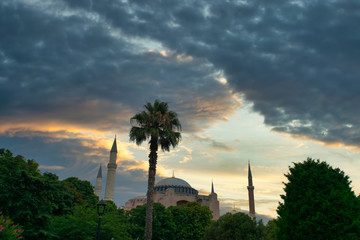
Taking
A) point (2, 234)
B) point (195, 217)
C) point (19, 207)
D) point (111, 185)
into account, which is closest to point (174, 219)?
point (195, 217)

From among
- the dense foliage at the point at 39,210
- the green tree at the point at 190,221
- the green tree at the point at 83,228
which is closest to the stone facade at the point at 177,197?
the green tree at the point at 190,221

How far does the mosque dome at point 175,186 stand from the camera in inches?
3925

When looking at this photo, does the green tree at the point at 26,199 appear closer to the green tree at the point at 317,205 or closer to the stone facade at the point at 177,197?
the green tree at the point at 317,205

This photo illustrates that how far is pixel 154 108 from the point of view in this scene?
2798cm

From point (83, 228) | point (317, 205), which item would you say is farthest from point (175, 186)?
point (317, 205)

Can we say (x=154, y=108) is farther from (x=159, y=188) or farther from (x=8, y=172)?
(x=159, y=188)

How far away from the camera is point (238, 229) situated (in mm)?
35875

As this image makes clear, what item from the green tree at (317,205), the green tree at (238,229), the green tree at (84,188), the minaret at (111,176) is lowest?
the green tree at (238,229)

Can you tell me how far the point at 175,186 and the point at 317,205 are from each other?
84.5 meters

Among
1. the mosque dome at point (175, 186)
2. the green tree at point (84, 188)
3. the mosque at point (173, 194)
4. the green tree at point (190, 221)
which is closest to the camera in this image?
the green tree at point (190, 221)

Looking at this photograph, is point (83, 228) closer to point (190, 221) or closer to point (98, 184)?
point (190, 221)

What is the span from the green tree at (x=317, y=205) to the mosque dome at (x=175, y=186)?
266ft

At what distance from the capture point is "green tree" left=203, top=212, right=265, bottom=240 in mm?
35406

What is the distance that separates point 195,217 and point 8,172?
44.3 meters
